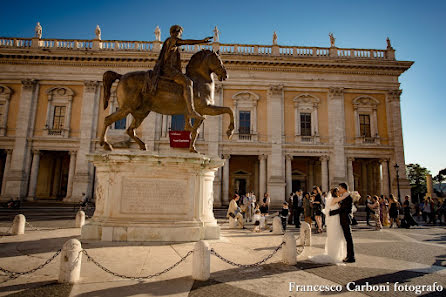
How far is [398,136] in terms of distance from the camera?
23.0 metres

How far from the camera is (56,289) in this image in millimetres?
3229

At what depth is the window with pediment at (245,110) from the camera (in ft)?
76.4

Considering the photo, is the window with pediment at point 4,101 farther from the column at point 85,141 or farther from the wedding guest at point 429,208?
the wedding guest at point 429,208

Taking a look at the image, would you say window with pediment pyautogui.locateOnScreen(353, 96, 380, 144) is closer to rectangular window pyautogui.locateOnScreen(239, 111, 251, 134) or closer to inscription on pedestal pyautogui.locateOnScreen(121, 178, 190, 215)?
rectangular window pyautogui.locateOnScreen(239, 111, 251, 134)

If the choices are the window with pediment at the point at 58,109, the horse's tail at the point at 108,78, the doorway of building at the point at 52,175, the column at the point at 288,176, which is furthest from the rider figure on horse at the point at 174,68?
the doorway of building at the point at 52,175

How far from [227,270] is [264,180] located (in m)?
18.7

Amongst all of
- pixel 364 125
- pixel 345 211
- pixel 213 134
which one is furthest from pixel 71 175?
pixel 364 125

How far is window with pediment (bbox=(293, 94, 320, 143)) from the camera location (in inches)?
922

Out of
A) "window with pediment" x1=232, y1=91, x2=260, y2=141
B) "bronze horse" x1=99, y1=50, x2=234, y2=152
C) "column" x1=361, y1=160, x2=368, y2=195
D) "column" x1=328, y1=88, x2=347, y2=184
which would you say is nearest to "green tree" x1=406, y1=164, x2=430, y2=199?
"column" x1=361, y1=160, x2=368, y2=195

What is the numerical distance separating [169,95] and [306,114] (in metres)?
19.4

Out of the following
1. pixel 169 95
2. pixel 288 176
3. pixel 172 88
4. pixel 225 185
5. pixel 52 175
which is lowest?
pixel 225 185

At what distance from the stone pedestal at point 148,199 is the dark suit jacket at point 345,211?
8.68ft

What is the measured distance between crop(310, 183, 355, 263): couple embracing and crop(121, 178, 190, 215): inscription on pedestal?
2.84 m

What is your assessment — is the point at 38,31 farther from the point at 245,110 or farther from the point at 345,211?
the point at 345,211
